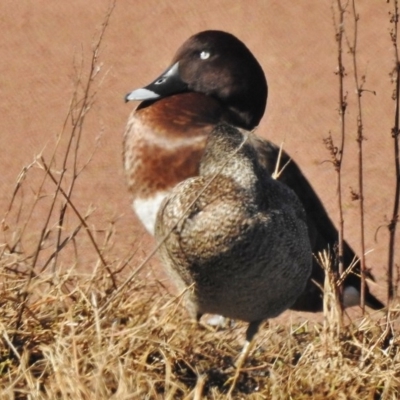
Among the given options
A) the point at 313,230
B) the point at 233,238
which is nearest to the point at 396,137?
the point at 233,238

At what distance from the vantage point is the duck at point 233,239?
11.3ft

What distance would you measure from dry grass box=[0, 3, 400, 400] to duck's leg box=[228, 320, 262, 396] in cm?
4

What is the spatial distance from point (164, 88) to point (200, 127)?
0.37 metres

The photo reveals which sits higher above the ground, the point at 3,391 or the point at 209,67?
the point at 209,67

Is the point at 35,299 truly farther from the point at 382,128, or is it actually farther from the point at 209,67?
the point at 382,128

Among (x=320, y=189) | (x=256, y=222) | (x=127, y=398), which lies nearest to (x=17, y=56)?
(x=320, y=189)

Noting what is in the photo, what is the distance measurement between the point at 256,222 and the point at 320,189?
270 centimetres

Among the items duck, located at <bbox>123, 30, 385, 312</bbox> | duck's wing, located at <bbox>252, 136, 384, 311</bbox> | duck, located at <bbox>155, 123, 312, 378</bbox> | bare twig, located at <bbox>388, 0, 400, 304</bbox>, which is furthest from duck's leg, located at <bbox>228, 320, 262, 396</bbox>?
duck's wing, located at <bbox>252, 136, 384, 311</bbox>

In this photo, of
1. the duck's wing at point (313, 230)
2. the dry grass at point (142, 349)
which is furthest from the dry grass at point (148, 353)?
the duck's wing at point (313, 230)

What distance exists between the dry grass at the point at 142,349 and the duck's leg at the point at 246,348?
4 cm

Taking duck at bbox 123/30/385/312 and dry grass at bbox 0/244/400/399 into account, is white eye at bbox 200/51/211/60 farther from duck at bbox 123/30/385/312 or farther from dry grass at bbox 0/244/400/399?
dry grass at bbox 0/244/400/399

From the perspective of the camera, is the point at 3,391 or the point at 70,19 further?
the point at 70,19

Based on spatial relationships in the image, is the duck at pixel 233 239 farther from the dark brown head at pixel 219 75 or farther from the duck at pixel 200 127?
the dark brown head at pixel 219 75

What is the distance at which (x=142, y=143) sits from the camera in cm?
463
